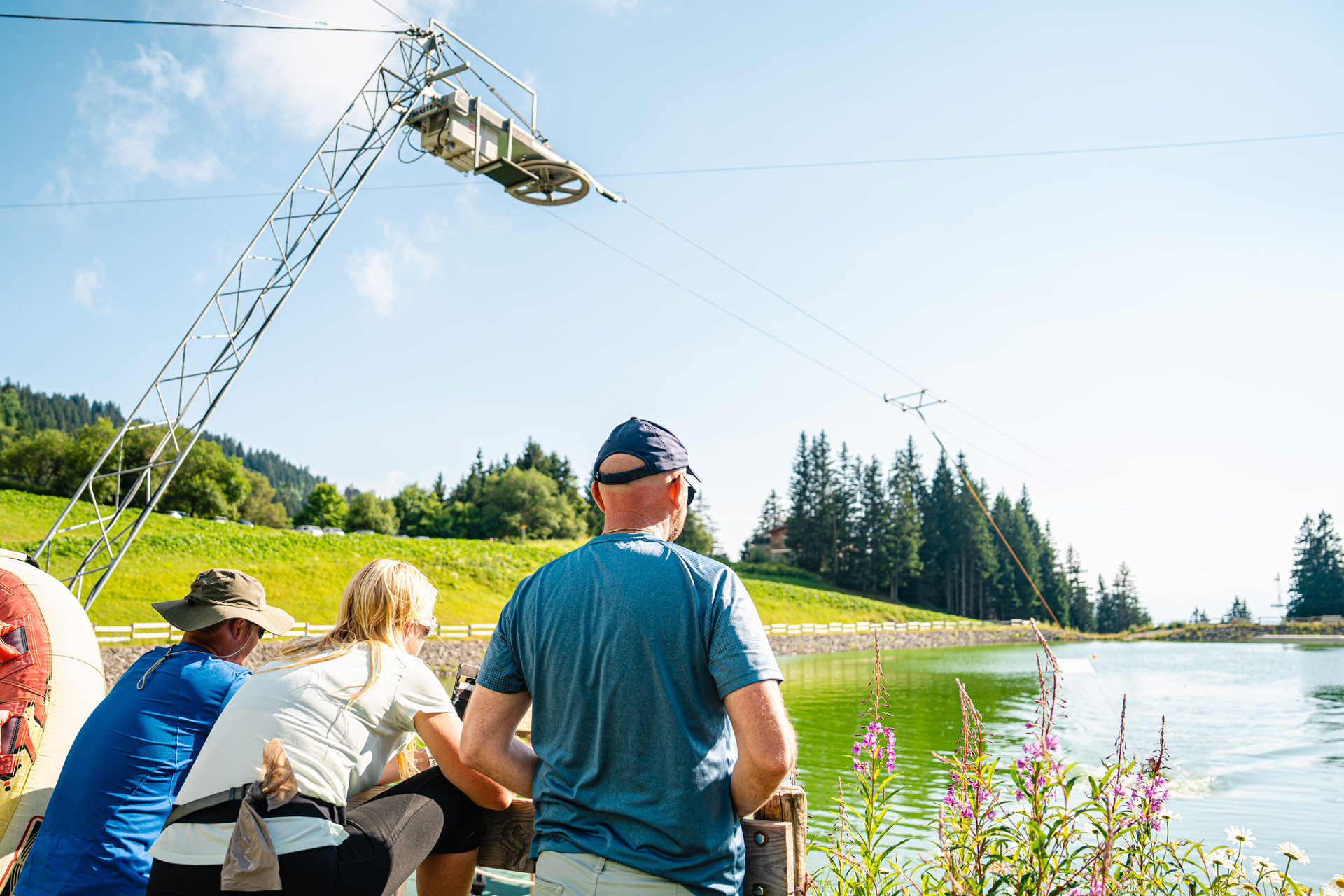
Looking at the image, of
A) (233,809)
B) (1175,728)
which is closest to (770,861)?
(233,809)

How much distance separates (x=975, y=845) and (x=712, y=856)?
1395mm

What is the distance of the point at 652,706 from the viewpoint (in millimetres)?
1571

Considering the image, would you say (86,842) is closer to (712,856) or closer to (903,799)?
(712,856)

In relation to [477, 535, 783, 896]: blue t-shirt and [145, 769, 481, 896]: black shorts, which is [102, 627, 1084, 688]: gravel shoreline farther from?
[477, 535, 783, 896]: blue t-shirt

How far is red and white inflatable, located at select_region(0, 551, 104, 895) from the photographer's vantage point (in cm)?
320

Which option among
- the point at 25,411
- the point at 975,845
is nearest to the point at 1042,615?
the point at 975,845

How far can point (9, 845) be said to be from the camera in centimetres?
307

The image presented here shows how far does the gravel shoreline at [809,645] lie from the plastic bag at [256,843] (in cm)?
556

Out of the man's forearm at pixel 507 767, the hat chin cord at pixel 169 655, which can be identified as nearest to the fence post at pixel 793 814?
the man's forearm at pixel 507 767

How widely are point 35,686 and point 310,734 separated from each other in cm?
231

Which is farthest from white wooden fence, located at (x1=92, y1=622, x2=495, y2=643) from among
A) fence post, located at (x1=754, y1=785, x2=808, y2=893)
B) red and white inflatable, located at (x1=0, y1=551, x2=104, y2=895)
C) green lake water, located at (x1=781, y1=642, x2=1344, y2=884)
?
fence post, located at (x1=754, y1=785, x2=808, y2=893)

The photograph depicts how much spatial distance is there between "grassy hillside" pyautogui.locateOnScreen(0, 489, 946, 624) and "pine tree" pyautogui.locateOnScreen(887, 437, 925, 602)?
26.8m

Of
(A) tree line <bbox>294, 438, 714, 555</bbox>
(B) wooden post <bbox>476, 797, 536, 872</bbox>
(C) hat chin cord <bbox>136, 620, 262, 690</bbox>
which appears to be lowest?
(B) wooden post <bbox>476, 797, 536, 872</bbox>

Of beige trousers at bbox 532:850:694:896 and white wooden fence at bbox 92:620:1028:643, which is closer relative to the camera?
beige trousers at bbox 532:850:694:896
